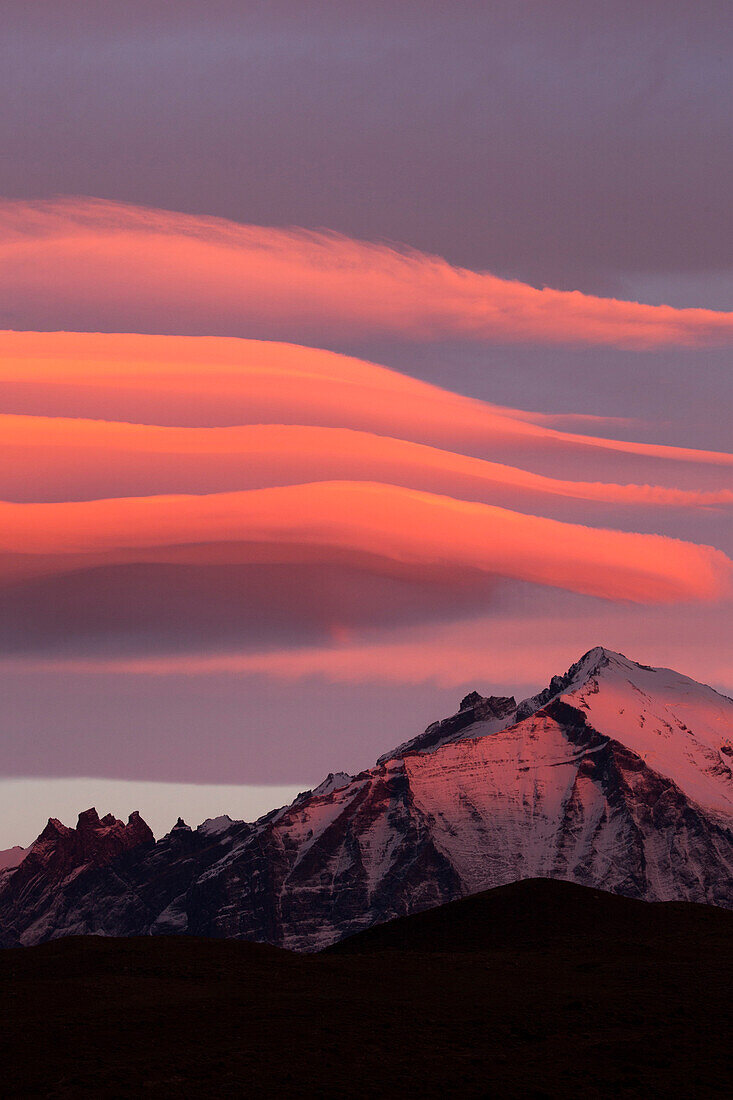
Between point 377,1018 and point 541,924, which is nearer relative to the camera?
point 377,1018

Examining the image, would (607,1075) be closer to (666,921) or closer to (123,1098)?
(123,1098)

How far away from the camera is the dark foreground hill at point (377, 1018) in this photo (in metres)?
85.1

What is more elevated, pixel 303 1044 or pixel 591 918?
pixel 591 918

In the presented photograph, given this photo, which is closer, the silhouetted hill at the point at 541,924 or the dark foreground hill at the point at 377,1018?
the dark foreground hill at the point at 377,1018

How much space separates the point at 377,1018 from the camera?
3925 inches

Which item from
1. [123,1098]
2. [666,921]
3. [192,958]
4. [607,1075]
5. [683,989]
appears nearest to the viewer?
[123,1098]

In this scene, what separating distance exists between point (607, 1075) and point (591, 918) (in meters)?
65.8

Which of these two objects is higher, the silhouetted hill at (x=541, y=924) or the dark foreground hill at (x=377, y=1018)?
the silhouetted hill at (x=541, y=924)

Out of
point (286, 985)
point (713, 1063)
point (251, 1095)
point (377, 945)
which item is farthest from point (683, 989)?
point (377, 945)

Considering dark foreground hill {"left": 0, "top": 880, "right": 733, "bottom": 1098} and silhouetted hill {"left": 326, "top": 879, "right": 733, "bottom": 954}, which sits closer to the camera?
dark foreground hill {"left": 0, "top": 880, "right": 733, "bottom": 1098}

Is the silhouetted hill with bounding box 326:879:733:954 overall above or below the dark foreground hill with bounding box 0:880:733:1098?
above

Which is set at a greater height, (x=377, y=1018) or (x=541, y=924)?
(x=541, y=924)

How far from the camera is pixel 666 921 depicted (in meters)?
152

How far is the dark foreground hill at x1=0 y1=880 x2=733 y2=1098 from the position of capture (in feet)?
279
